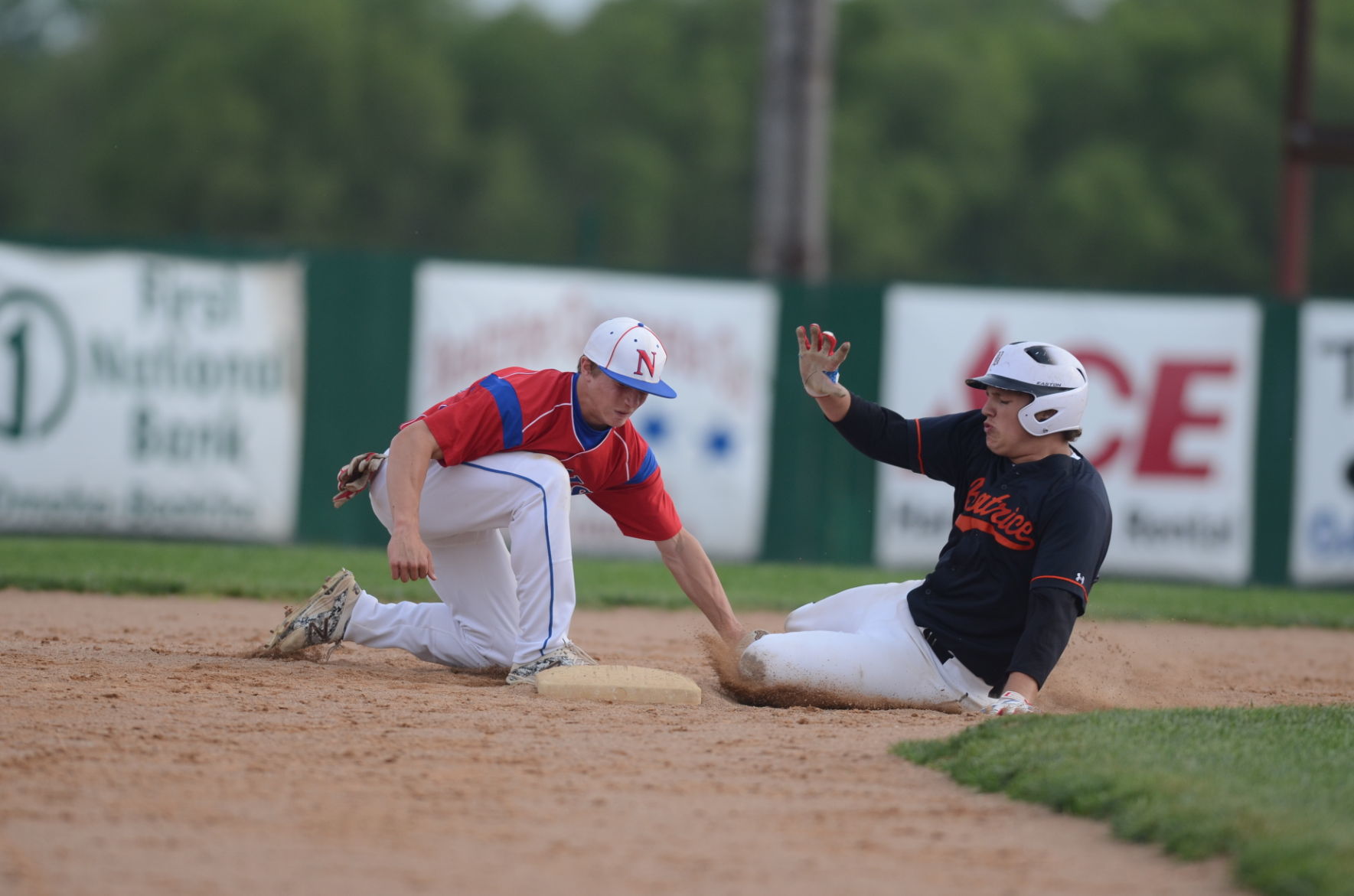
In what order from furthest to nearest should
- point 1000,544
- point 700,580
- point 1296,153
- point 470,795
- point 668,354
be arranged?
point 1296,153 < point 668,354 < point 700,580 < point 1000,544 < point 470,795

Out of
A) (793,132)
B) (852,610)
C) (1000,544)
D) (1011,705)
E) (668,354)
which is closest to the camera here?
(1011,705)

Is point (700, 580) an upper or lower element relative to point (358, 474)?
lower

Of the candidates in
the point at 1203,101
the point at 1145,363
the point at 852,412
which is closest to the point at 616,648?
the point at 852,412

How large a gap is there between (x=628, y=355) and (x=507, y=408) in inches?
18.6

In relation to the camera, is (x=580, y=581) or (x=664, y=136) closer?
(x=580, y=581)

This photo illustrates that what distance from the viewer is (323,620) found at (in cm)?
591

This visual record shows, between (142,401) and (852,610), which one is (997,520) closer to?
(852,610)

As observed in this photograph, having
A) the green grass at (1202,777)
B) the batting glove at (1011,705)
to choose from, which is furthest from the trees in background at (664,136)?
the green grass at (1202,777)

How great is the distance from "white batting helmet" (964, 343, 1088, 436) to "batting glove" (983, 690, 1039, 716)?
882 mm

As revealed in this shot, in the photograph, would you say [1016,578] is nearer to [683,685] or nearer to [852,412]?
[852,412]

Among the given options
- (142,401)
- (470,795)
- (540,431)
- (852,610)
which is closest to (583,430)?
(540,431)

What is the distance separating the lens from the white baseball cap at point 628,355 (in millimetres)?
5383

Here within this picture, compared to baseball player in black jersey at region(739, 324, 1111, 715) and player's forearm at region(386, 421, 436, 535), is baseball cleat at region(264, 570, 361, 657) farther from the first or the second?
baseball player in black jersey at region(739, 324, 1111, 715)

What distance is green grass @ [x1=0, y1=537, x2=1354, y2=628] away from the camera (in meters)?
8.48
